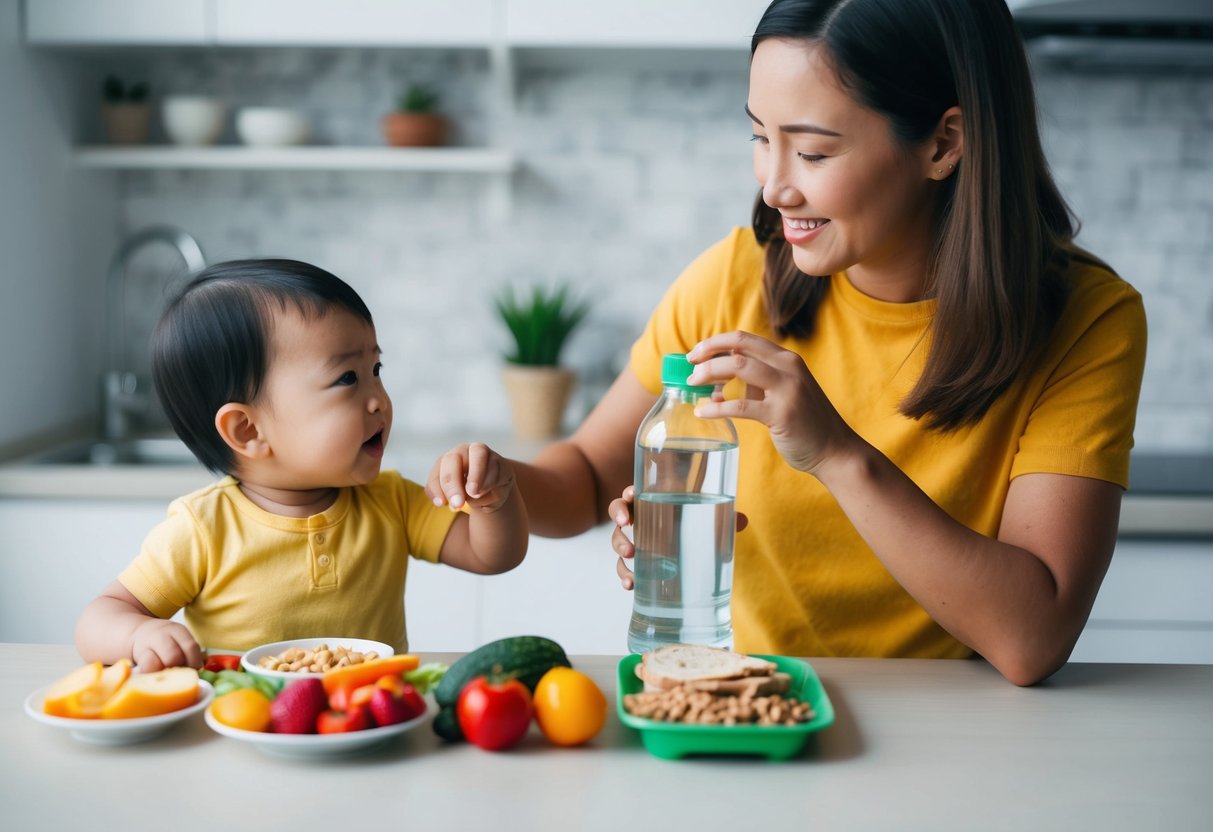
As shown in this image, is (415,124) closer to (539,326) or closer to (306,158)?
(306,158)

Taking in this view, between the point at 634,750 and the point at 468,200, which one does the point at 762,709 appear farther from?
the point at 468,200

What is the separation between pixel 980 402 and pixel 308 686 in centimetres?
81

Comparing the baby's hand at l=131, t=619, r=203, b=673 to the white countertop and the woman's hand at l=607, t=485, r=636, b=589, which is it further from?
the white countertop

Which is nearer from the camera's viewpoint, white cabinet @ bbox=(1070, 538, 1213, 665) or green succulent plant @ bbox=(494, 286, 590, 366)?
white cabinet @ bbox=(1070, 538, 1213, 665)

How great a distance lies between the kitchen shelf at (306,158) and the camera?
254 centimetres

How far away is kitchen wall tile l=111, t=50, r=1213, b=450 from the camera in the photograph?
2744 millimetres

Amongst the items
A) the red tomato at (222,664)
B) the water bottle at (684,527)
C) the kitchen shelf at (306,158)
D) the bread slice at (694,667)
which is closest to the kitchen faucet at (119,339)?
the kitchen shelf at (306,158)

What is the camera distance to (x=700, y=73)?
2.77m

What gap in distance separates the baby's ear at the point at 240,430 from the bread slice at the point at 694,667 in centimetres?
47

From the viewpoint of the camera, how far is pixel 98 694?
0.94 metres

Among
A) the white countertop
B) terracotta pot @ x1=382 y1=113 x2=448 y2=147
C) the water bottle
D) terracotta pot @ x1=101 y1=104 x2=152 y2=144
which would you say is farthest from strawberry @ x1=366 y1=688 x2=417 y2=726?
terracotta pot @ x1=101 y1=104 x2=152 y2=144

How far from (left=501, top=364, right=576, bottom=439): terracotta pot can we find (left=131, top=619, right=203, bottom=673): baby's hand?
1.61 m

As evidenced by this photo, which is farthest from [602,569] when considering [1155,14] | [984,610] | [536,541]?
[1155,14]

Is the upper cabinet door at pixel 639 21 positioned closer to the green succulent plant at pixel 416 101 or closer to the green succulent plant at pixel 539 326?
the green succulent plant at pixel 416 101
